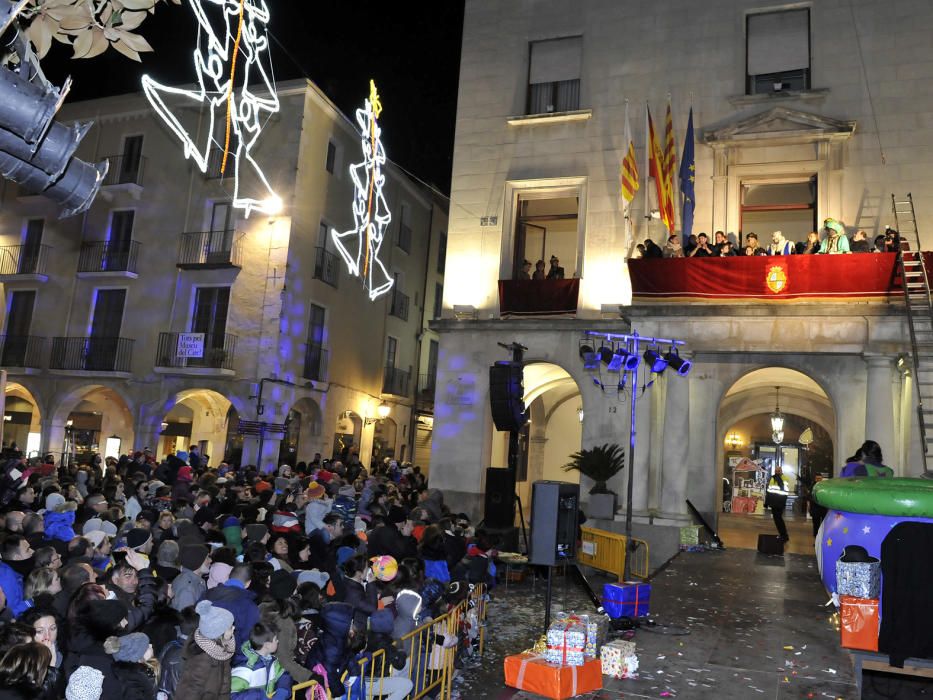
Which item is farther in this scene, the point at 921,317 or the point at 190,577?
the point at 921,317

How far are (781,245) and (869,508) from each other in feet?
30.4

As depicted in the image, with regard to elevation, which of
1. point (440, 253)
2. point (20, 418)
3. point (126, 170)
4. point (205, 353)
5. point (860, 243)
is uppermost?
point (440, 253)

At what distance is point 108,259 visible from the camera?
28438 mm

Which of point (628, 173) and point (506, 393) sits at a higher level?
point (628, 173)

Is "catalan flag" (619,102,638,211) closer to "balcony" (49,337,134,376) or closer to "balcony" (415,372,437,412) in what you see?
"balcony" (49,337,134,376)

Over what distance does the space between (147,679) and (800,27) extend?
64.6 feet

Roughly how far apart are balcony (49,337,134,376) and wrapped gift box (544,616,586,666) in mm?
22642

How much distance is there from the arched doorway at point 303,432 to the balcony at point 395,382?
471 centimetres

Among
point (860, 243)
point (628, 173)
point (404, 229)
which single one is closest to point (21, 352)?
point (404, 229)

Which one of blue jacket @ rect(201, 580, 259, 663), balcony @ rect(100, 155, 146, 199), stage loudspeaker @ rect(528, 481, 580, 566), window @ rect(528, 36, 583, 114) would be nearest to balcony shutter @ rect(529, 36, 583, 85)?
window @ rect(528, 36, 583, 114)

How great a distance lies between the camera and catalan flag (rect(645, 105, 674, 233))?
56.6ft

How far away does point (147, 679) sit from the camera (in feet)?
17.3

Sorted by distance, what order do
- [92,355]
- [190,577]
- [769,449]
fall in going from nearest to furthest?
[190,577], [92,355], [769,449]

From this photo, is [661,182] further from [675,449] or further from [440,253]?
[440,253]
